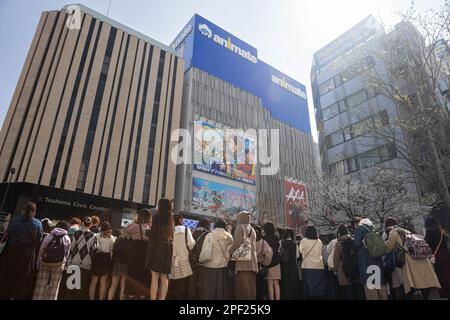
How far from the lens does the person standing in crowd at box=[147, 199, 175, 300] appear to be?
4.71 meters

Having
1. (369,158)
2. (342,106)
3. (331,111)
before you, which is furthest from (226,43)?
(369,158)

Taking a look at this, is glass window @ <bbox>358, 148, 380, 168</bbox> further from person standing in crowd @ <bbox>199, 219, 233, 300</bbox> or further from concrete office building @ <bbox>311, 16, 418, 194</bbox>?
person standing in crowd @ <bbox>199, 219, 233, 300</bbox>

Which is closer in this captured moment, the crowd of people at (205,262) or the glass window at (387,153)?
the crowd of people at (205,262)

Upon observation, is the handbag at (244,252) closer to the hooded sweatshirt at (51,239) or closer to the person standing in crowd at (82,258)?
the person standing in crowd at (82,258)

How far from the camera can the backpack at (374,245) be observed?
5191 millimetres

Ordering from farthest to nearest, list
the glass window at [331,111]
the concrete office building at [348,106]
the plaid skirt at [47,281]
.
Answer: the glass window at [331,111] < the concrete office building at [348,106] < the plaid skirt at [47,281]

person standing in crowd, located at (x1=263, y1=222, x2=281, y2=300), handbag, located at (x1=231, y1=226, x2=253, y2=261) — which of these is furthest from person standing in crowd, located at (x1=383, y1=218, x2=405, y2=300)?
handbag, located at (x1=231, y1=226, x2=253, y2=261)

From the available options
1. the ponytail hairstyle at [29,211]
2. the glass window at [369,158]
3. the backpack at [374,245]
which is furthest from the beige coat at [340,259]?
the glass window at [369,158]

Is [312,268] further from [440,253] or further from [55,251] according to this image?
[55,251]

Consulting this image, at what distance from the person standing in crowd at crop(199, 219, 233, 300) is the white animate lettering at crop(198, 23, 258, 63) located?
129 feet

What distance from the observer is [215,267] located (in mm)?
5168

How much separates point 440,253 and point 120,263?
232 inches

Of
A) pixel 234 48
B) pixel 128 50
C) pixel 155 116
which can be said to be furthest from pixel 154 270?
pixel 234 48

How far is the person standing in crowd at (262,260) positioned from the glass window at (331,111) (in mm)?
29239
